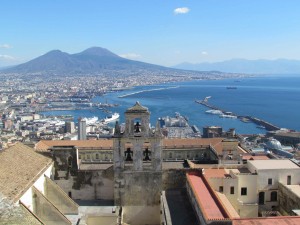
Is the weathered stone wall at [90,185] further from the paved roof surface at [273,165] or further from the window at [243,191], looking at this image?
the paved roof surface at [273,165]

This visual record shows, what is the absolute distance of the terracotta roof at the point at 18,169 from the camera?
1523 centimetres

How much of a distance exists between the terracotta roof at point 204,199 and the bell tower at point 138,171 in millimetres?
1834

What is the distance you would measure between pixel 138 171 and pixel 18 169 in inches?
221

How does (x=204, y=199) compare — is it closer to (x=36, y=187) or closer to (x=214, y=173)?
(x=214, y=173)

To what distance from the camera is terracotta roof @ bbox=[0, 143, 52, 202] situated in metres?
15.2

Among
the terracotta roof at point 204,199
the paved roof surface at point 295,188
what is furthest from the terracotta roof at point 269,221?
the paved roof surface at point 295,188

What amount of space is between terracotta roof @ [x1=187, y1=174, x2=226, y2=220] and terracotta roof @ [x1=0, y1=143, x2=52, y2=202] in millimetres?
7118

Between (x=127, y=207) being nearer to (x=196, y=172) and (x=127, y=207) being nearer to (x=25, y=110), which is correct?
(x=196, y=172)

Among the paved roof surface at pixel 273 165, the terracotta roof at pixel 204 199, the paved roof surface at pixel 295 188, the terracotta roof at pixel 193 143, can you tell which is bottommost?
the paved roof surface at pixel 295 188

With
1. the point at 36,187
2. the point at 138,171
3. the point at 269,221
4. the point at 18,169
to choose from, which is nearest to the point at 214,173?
the point at 138,171

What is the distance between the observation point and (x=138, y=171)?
19.3 m

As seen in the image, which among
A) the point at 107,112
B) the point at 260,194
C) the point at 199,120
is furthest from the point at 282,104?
the point at 260,194

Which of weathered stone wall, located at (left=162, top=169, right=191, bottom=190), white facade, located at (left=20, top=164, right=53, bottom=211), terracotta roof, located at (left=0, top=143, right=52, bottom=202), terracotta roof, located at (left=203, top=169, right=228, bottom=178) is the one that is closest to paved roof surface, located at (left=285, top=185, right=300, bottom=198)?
terracotta roof, located at (left=203, top=169, right=228, bottom=178)

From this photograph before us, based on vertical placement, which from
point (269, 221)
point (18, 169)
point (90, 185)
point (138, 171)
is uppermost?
point (18, 169)
